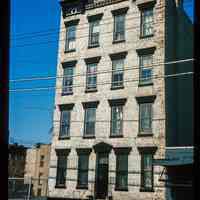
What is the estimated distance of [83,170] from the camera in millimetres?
19391

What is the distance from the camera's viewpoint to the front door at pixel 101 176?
1844 cm

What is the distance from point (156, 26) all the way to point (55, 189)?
8789 mm

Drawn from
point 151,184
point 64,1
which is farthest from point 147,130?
point 64,1

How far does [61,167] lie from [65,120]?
88.9 inches

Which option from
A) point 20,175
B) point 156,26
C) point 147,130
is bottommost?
point 20,175

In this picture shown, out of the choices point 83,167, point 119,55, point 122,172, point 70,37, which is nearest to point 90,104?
point 119,55

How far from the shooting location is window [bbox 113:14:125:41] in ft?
65.2

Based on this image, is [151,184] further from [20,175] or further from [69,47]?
[20,175]

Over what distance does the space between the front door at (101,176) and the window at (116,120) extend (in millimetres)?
1114

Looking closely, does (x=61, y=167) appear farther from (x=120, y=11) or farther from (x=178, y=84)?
(x=120, y=11)

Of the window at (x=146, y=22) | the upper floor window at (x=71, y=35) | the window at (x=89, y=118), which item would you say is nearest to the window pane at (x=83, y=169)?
the window at (x=89, y=118)

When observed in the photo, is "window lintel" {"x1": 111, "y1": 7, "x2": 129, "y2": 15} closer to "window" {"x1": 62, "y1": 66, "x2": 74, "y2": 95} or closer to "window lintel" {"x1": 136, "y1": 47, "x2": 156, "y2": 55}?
"window lintel" {"x1": 136, "y1": 47, "x2": 156, "y2": 55}

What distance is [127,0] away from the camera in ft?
65.9

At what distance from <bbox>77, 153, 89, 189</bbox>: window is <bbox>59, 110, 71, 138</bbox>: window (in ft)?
4.59
